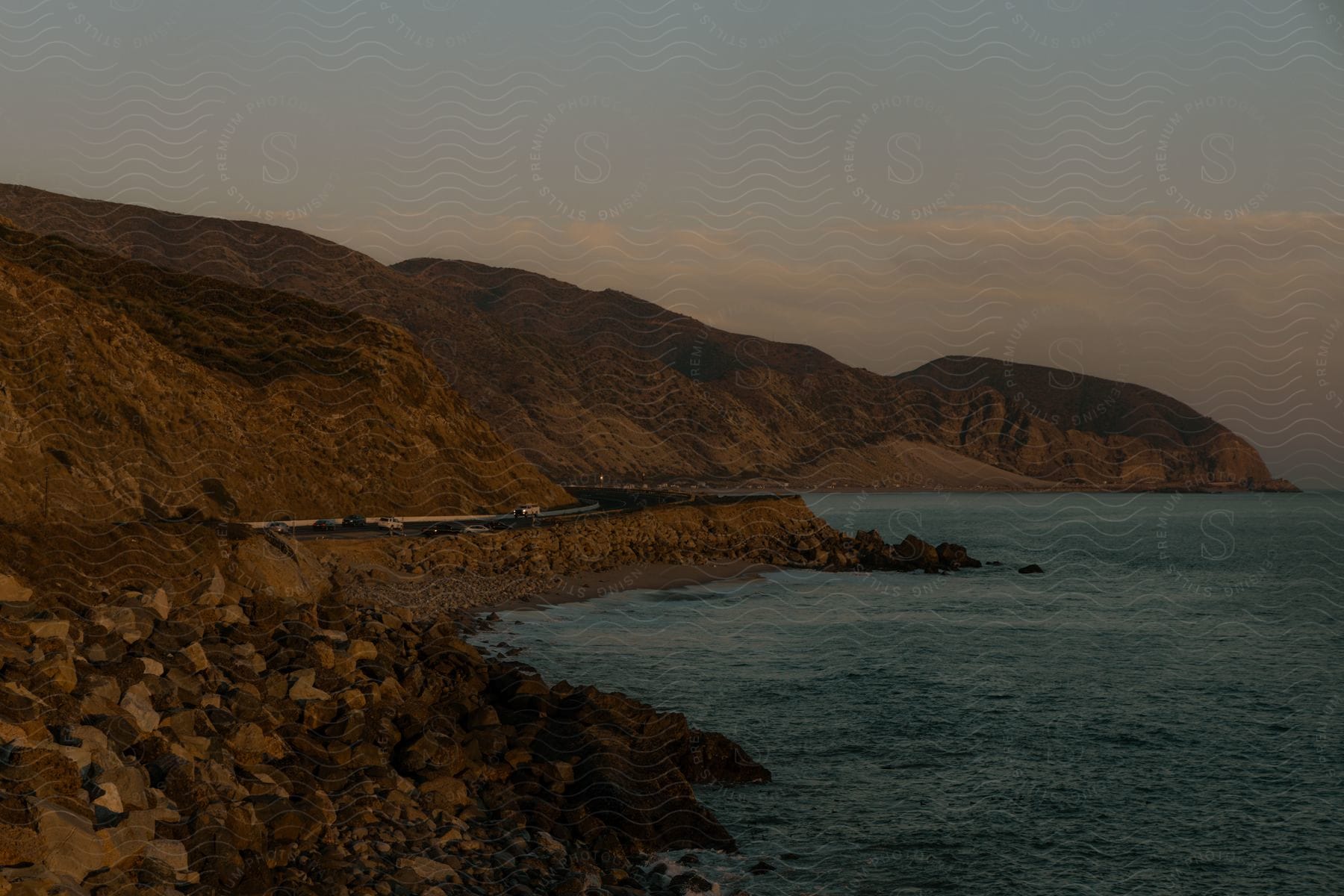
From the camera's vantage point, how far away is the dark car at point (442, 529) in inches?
2095

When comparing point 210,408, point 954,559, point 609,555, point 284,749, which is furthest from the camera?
point 954,559

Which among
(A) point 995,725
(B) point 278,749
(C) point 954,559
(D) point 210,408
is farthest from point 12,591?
(C) point 954,559

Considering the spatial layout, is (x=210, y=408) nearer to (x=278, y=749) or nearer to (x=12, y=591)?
(x=12, y=591)

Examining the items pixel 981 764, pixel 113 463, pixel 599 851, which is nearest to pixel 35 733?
pixel 599 851

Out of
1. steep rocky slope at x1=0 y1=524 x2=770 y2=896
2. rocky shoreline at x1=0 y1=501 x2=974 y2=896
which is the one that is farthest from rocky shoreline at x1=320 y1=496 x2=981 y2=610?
steep rocky slope at x1=0 y1=524 x2=770 y2=896

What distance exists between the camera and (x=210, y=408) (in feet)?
177

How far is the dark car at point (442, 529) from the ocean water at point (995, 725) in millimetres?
9981

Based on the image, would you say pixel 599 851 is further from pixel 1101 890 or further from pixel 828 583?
pixel 828 583

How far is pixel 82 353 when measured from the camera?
4809cm

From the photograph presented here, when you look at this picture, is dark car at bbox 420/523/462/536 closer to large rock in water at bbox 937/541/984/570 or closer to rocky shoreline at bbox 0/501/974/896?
rocky shoreline at bbox 0/501/974/896

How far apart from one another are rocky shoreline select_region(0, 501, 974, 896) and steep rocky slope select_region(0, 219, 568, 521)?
18291mm

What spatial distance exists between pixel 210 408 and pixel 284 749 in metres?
42.7

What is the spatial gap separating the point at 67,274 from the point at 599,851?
201 feet

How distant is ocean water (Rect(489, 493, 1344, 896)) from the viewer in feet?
59.0
